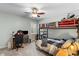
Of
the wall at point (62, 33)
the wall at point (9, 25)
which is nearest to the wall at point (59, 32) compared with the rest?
the wall at point (62, 33)

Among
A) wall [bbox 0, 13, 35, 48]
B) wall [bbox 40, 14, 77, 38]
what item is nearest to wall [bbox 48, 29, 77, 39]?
wall [bbox 40, 14, 77, 38]

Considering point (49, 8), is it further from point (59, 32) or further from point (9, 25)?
point (9, 25)

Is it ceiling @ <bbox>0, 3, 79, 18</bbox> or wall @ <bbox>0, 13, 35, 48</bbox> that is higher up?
ceiling @ <bbox>0, 3, 79, 18</bbox>

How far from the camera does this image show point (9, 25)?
64.4 inches

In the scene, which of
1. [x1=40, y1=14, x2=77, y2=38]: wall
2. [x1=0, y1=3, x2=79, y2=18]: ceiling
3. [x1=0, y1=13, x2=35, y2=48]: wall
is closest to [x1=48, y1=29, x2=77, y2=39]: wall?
[x1=40, y1=14, x2=77, y2=38]: wall

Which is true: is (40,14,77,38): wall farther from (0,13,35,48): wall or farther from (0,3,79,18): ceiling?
(0,13,35,48): wall

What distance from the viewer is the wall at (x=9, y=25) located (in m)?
1.63

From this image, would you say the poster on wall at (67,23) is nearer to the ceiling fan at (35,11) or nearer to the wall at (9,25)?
the ceiling fan at (35,11)

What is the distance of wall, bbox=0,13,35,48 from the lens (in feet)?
5.34

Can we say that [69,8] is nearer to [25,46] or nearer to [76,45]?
[76,45]

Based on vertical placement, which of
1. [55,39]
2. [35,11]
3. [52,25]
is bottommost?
[55,39]

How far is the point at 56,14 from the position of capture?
162 centimetres

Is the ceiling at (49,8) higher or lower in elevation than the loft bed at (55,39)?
higher

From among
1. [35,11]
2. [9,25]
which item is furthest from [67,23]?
[9,25]
